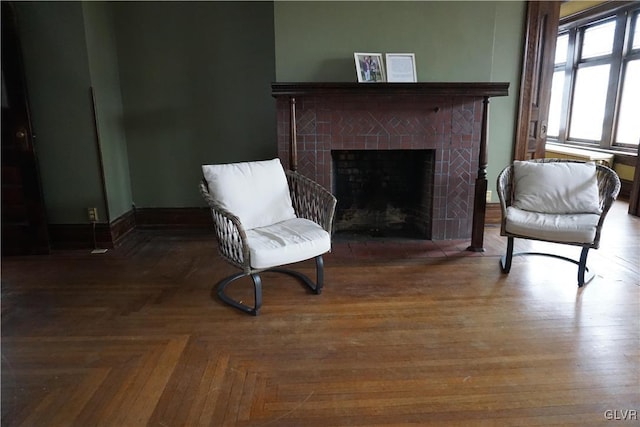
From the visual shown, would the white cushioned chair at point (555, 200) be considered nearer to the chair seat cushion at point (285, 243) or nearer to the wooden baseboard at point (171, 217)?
the chair seat cushion at point (285, 243)

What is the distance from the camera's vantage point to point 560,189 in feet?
10.0

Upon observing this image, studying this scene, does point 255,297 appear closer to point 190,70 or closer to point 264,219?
point 264,219

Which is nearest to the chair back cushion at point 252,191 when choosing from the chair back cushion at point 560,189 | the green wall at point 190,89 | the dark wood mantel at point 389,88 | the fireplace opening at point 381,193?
the dark wood mantel at point 389,88

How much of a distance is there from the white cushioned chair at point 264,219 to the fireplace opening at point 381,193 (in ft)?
3.30

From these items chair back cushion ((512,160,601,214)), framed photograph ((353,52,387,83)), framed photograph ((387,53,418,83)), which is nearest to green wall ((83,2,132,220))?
framed photograph ((353,52,387,83))

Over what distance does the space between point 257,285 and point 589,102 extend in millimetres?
6738

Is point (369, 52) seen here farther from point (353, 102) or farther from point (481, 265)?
point (481, 265)

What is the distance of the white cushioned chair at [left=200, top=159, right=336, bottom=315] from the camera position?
8.08ft

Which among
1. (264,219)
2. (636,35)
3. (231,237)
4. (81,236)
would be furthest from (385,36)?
(636,35)

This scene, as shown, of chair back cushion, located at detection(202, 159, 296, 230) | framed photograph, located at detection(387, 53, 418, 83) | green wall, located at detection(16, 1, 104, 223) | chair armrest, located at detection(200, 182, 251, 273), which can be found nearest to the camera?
chair armrest, located at detection(200, 182, 251, 273)

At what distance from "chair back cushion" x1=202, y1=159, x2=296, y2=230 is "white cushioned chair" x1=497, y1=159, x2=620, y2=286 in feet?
5.15

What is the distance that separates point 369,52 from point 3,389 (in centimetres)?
334

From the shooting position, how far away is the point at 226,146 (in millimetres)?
4188

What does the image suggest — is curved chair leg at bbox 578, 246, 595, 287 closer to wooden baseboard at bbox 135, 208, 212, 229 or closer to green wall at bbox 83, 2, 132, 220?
wooden baseboard at bbox 135, 208, 212, 229
